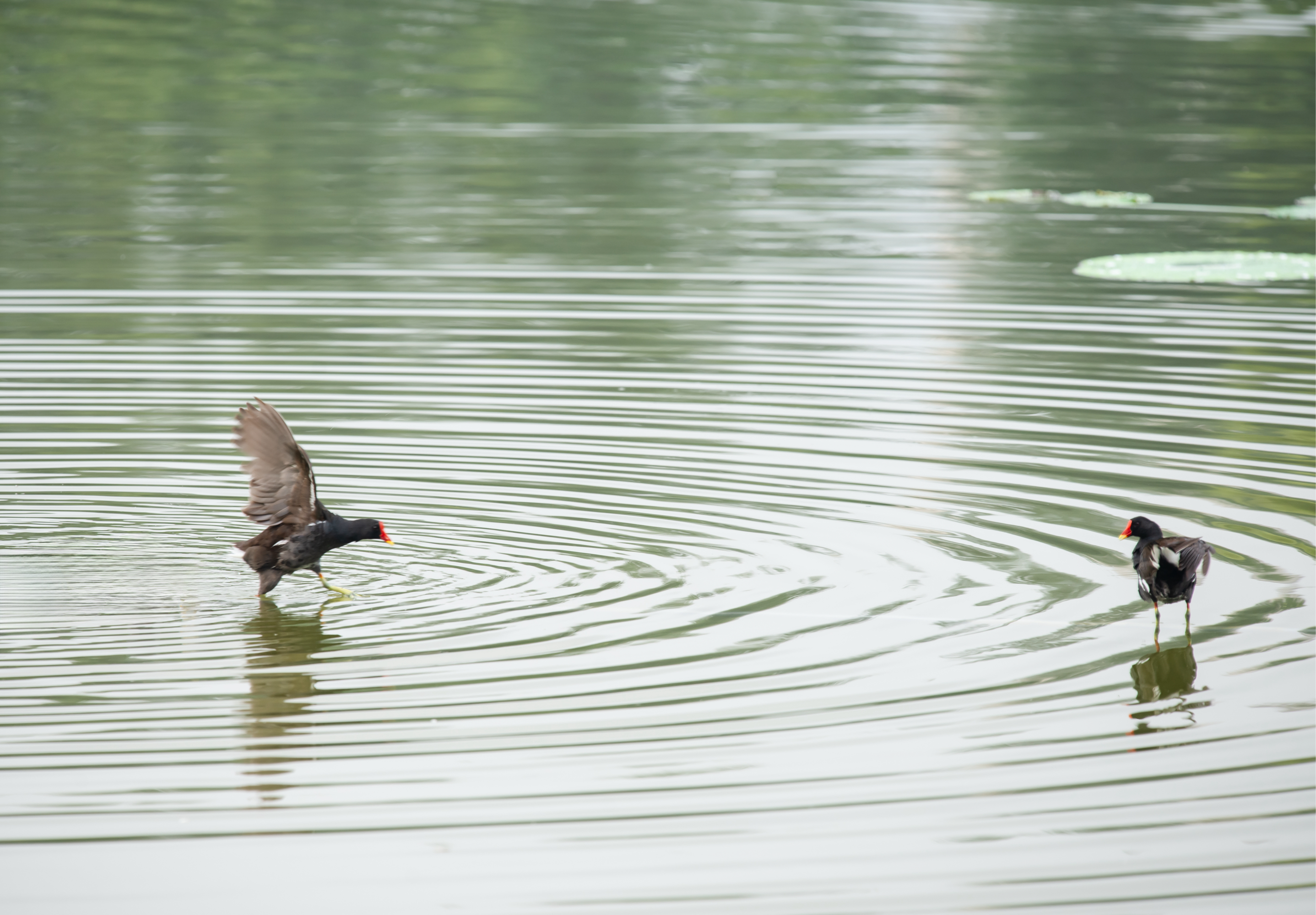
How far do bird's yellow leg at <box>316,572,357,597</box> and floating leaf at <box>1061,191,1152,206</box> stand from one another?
15041 millimetres

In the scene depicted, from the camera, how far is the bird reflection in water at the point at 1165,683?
6.64 metres

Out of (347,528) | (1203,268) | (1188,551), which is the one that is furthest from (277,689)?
(1203,268)

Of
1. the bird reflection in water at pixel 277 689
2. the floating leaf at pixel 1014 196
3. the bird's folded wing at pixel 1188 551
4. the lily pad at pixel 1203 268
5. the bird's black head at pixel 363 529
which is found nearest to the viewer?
the bird reflection in water at pixel 277 689

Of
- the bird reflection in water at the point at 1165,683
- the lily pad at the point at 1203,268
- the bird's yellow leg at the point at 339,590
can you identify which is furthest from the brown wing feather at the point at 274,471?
the lily pad at the point at 1203,268

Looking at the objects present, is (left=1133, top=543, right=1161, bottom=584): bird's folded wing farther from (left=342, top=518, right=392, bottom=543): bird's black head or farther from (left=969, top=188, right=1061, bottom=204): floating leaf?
(left=969, top=188, right=1061, bottom=204): floating leaf

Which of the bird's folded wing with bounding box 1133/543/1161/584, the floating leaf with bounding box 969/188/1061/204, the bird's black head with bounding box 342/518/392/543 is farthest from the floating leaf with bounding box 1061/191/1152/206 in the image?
the bird's black head with bounding box 342/518/392/543

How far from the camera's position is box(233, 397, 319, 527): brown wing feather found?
772cm

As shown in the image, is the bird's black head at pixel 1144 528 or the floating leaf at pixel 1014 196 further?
the floating leaf at pixel 1014 196

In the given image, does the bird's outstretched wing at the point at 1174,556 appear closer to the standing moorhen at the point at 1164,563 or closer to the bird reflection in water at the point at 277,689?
the standing moorhen at the point at 1164,563

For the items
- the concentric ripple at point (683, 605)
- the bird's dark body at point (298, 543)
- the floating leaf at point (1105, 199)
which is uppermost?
the floating leaf at point (1105, 199)

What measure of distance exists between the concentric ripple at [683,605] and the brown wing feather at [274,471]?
1.35ft

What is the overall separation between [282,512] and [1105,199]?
610 inches

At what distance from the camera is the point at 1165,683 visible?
23.1 ft

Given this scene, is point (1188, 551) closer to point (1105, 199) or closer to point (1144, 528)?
point (1144, 528)
